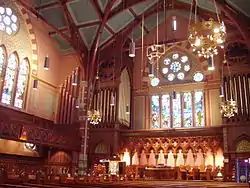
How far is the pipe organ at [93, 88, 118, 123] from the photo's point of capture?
19578 millimetres

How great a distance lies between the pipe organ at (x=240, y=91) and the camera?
658 inches

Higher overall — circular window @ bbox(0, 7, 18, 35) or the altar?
circular window @ bbox(0, 7, 18, 35)

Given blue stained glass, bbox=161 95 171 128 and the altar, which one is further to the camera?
blue stained glass, bbox=161 95 171 128

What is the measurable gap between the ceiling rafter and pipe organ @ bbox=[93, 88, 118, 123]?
9.63ft

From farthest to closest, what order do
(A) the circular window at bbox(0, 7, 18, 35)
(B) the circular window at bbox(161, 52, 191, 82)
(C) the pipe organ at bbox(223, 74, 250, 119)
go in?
(B) the circular window at bbox(161, 52, 191, 82)
(A) the circular window at bbox(0, 7, 18, 35)
(C) the pipe organ at bbox(223, 74, 250, 119)

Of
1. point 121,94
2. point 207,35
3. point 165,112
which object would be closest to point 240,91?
point 165,112

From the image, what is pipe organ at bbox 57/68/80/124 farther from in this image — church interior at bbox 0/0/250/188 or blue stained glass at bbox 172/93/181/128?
blue stained glass at bbox 172/93/181/128

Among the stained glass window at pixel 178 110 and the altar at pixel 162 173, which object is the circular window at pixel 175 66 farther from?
the altar at pixel 162 173

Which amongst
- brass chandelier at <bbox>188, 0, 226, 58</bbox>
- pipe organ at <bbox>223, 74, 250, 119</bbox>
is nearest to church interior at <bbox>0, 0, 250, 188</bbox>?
pipe organ at <bbox>223, 74, 250, 119</bbox>

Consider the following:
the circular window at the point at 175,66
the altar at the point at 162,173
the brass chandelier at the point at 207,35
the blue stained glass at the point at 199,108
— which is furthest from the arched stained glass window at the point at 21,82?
the brass chandelier at the point at 207,35

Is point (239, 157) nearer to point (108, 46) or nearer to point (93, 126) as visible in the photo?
point (93, 126)

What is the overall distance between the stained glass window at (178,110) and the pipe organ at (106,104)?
3.01 meters

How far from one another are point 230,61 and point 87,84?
8.92 meters

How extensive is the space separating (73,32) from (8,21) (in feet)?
12.6
